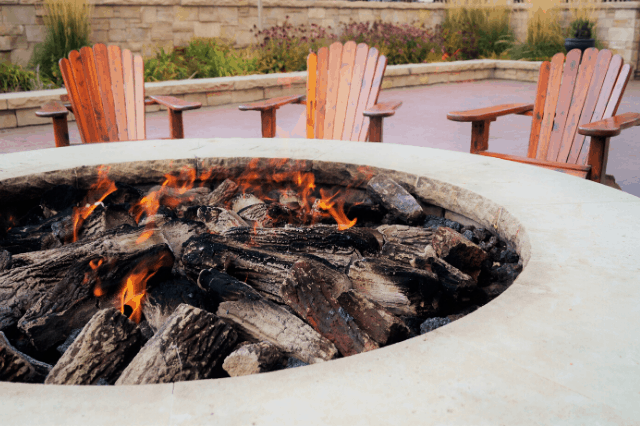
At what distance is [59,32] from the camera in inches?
306

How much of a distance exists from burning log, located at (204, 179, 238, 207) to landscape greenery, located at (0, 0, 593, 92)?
592 centimetres

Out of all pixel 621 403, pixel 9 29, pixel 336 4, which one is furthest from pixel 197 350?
pixel 336 4

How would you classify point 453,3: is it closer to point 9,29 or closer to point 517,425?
point 9,29

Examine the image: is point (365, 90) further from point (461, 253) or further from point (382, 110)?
point (461, 253)

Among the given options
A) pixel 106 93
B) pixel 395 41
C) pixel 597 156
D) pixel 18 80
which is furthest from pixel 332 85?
pixel 395 41

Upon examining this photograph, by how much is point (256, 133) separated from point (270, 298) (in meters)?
4.69

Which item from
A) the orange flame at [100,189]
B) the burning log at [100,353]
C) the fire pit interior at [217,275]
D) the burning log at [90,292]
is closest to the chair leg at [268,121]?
the fire pit interior at [217,275]

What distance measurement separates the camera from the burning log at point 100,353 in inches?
46.4

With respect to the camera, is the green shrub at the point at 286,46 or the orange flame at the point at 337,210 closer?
the orange flame at the point at 337,210

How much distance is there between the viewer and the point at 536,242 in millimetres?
1479

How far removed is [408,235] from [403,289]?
409mm

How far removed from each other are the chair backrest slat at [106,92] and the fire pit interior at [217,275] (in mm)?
1838

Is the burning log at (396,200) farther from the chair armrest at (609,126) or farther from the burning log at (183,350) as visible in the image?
the chair armrest at (609,126)

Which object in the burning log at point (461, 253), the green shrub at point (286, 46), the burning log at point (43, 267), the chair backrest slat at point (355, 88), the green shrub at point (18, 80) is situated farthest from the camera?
the green shrub at point (286, 46)
